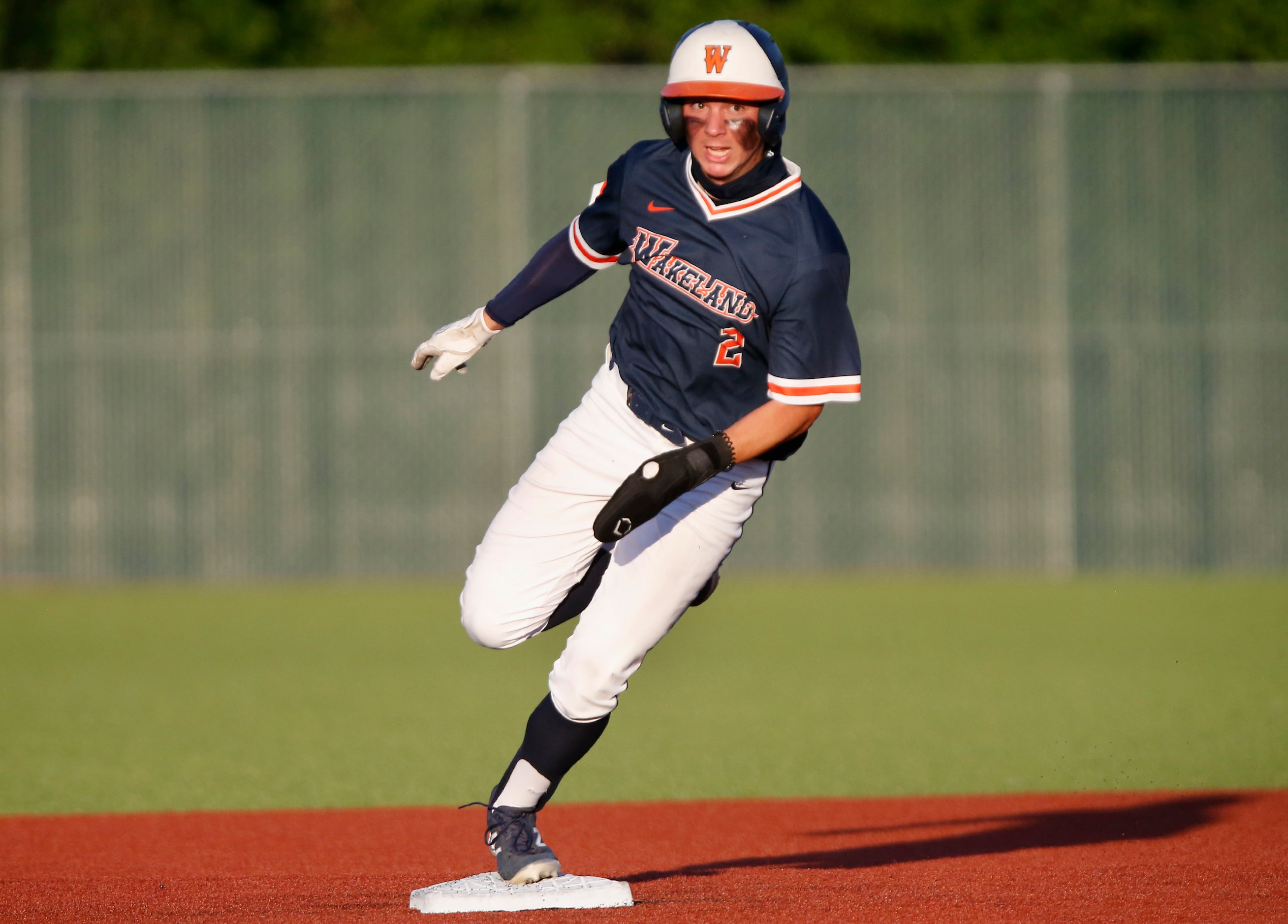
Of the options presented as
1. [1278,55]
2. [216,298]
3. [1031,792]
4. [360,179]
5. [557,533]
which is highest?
[1278,55]

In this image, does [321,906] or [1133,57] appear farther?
[1133,57]

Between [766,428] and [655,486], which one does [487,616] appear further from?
[766,428]

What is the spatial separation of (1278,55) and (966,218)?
265 inches

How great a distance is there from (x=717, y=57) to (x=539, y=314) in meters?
11.6

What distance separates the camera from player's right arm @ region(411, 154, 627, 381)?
211 inches

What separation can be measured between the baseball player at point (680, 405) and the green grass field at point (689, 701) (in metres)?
2.31

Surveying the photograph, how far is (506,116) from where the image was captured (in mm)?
16688

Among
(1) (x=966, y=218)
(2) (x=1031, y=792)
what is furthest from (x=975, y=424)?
(2) (x=1031, y=792)

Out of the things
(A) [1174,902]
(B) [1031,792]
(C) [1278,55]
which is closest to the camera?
(A) [1174,902]

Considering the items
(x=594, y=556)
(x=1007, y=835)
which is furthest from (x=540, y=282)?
(x=1007, y=835)

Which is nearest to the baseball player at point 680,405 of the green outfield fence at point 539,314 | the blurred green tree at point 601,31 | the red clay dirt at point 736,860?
the red clay dirt at point 736,860

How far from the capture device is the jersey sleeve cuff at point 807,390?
4695mm

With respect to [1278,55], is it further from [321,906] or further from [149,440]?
[321,906]

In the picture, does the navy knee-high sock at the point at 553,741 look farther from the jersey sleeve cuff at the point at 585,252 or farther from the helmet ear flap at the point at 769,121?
the helmet ear flap at the point at 769,121
